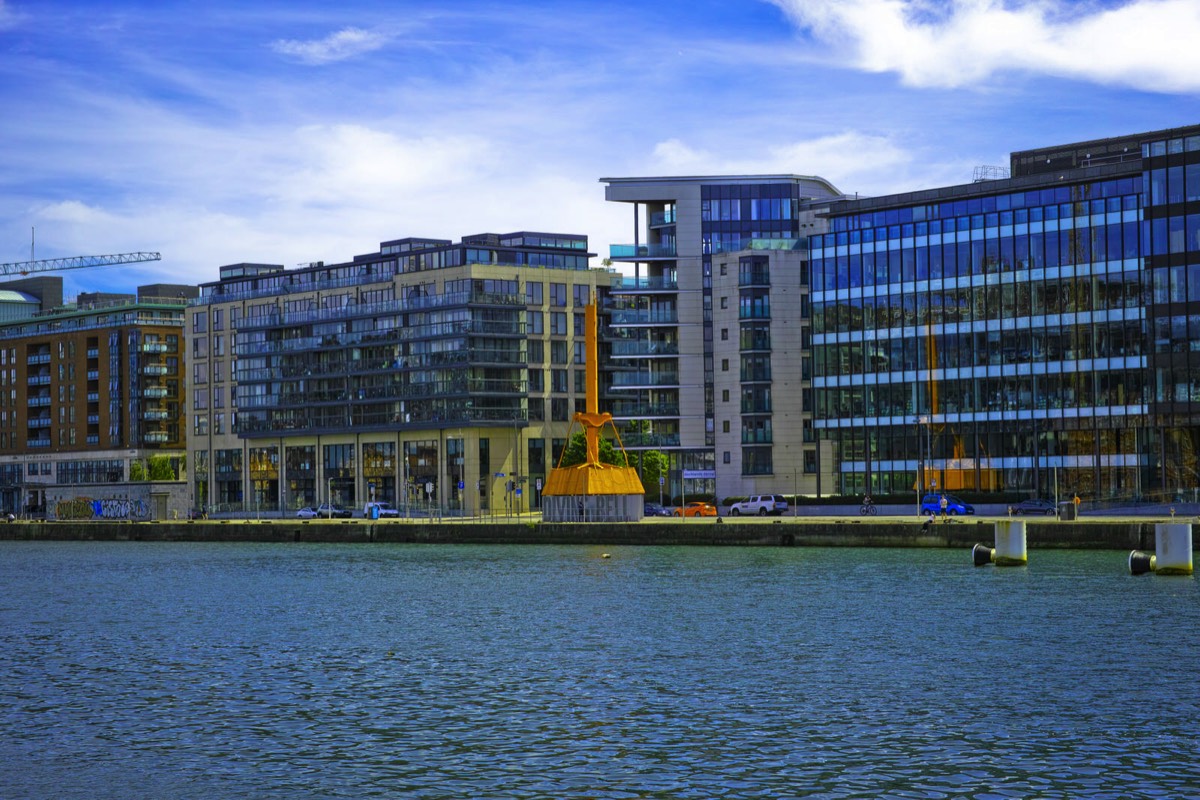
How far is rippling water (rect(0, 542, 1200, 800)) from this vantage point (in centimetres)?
3238

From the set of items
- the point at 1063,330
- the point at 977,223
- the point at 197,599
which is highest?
the point at 977,223

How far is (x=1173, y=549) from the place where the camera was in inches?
3056

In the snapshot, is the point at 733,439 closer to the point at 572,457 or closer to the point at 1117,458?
the point at 572,457

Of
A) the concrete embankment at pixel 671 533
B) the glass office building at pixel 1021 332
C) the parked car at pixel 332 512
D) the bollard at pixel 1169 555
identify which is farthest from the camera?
the parked car at pixel 332 512

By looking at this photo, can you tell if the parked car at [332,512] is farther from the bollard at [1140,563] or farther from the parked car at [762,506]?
the bollard at [1140,563]

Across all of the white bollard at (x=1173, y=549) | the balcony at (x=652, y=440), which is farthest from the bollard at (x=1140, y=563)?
the balcony at (x=652, y=440)

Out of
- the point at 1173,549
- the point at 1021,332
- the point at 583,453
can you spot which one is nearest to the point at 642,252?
the point at 583,453

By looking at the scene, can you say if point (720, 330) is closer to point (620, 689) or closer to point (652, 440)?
point (652, 440)

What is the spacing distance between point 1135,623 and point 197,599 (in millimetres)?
43325

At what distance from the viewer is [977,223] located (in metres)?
141

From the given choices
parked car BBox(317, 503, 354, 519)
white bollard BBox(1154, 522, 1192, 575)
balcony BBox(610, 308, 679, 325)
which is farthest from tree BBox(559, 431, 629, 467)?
white bollard BBox(1154, 522, 1192, 575)

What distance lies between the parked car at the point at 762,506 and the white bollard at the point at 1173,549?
6162 cm

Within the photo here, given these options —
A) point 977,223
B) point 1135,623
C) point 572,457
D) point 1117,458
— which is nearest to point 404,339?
point 572,457

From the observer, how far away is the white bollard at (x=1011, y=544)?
84938 millimetres
